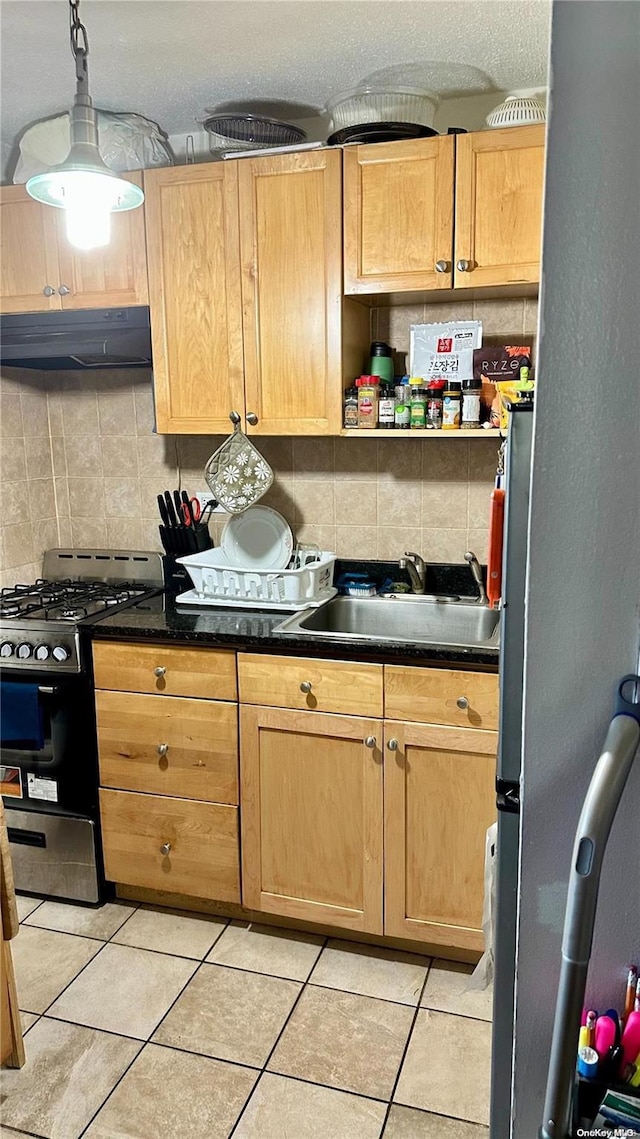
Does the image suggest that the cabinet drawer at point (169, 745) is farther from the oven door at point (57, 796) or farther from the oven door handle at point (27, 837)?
the oven door handle at point (27, 837)

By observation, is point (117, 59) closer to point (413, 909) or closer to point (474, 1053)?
point (413, 909)

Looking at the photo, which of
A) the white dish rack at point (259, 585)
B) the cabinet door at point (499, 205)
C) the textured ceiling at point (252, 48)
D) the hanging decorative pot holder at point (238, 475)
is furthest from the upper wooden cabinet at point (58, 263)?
the cabinet door at point (499, 205)

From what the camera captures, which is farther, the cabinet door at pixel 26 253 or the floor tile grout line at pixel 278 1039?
the cabinet door at pixel 26 253

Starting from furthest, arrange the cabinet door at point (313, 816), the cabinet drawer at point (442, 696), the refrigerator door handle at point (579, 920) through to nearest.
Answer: the cabinet door at point (313, 816)
the cabinet drawer at point (442, 696)
the refrigerator door handle at point (579, 920)

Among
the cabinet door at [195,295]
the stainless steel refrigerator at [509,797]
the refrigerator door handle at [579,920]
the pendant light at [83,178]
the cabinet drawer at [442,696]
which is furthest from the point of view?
the cabinet door at [195,295]

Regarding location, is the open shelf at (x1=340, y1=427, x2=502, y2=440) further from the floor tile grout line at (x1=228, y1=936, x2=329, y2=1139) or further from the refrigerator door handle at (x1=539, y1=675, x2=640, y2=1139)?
the refrigerator door handle at (x1=539, y1=675, x2=640, y2=1139)

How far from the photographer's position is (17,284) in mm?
2695

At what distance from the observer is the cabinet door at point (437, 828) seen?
2.15 metres

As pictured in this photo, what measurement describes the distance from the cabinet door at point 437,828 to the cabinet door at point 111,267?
1590 millimetres

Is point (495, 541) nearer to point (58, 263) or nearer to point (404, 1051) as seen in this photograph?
point (404, 1051)

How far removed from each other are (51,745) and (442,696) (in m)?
1.20

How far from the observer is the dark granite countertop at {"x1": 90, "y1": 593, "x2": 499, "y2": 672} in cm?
211

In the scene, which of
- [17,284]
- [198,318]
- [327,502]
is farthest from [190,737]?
[17,284]

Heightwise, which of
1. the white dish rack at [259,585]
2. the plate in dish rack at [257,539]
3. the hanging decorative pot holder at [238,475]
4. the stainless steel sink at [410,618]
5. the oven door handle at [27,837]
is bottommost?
the oven door handle at [27,837]
